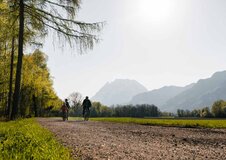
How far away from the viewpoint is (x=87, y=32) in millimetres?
17922

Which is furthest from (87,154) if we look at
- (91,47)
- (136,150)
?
(91,47)

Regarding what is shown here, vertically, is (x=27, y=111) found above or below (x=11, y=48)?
below

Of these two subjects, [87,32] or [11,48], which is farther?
[11,48]

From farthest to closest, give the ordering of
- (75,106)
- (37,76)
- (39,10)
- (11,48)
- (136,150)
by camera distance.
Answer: (75,106)
(37,76)
(11,48)
(39,10)
(136,150)

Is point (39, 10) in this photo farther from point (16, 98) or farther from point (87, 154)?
point (87, 154)

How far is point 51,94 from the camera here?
5259 centimetres

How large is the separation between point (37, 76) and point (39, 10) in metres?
17.3

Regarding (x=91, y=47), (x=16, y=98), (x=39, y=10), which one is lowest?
(x=16, y=98)

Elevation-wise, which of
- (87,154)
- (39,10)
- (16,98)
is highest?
(39,10)

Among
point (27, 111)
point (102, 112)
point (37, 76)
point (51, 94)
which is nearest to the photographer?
point (37, 76)

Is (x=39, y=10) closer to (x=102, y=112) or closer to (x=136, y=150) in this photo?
(x=136, y=150)

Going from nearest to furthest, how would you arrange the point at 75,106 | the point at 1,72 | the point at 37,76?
the point at 1,72
the point at 37,76
the point at 75,106

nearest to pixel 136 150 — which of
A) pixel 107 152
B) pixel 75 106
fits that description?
pixel 107 152

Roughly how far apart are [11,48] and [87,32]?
36.5 feet
